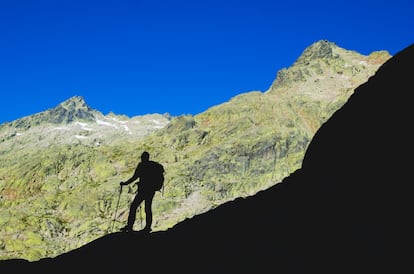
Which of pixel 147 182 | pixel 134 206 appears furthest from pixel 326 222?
pixel 134 206

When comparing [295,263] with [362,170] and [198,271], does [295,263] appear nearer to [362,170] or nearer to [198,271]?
[198,271]

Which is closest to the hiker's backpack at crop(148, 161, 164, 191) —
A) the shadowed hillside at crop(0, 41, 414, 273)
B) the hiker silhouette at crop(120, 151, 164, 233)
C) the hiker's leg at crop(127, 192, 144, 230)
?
the hiker silhouette at crop(120, 151, 164, 233)

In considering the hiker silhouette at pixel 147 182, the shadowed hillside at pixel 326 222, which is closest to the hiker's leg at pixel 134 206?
the hiker silhouette at pixel 147 182

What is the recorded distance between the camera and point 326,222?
1838 centimetres

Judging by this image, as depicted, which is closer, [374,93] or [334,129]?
[374,93]

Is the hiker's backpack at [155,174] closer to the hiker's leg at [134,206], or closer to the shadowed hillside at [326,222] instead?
the hiker's leg at [134,206]

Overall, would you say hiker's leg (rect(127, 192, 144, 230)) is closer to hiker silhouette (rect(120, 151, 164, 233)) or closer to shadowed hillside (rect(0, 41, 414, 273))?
hiker silhouette (rect(120, 151, 164, 233))

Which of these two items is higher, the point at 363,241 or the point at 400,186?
the point at 400,186

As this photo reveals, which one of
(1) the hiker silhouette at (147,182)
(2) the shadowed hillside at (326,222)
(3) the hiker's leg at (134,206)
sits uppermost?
(1) the hiker silhouette at (147,182)

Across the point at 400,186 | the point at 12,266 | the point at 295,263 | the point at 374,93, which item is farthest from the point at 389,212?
the point at 12,266

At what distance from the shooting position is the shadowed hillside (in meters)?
16.0

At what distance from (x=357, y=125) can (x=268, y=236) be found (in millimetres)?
7690

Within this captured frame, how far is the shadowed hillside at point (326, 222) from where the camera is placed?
16016 millimetres

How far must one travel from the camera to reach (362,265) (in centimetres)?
1495
